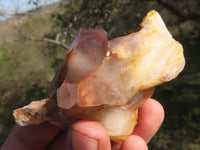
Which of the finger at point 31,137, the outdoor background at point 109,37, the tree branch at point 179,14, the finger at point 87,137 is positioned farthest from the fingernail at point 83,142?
the tree branch at point 179,14

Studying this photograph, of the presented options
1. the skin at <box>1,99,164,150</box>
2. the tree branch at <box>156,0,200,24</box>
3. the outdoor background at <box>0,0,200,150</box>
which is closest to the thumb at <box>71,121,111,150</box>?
the skin at <box>1,99,164,150</box>

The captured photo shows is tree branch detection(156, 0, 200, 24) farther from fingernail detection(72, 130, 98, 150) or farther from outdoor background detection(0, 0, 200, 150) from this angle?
fingernail detection(72, 130, 98, 150)

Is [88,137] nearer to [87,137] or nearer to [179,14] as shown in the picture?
[87,137]

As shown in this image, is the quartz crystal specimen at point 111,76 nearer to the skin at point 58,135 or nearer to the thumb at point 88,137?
the thumb at point 88,137

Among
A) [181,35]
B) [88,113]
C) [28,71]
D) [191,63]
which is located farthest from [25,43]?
[88,113]

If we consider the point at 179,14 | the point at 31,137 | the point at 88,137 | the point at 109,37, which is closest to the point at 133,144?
the point at 88,137

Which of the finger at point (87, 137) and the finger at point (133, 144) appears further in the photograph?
the finger at point (133, 144)
